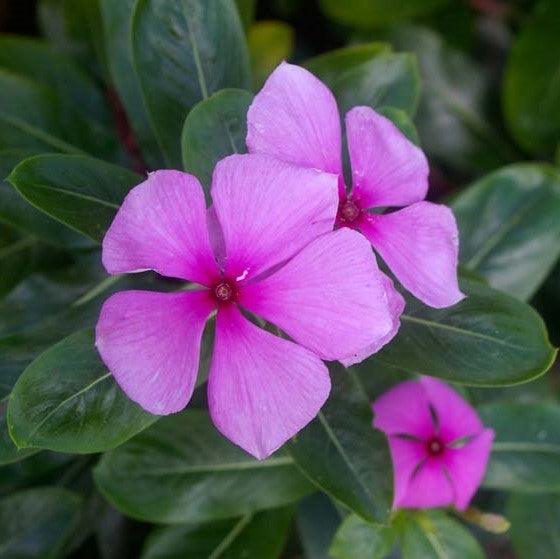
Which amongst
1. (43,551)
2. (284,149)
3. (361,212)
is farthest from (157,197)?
(43,551)

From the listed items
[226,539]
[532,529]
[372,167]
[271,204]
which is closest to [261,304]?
[271,204]

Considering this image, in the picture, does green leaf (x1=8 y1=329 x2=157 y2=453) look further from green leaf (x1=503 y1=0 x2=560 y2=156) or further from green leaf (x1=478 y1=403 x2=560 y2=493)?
green leaf (x1=503 y1=0 x2=560 y2=156)

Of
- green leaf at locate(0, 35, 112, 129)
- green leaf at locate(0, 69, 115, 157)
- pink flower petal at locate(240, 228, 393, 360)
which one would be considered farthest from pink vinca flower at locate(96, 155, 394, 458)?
green leaf at locate(0, 35, 112, 129)

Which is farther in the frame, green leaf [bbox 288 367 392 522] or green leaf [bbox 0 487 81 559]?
green leaf [bbox 0 487 81 559]

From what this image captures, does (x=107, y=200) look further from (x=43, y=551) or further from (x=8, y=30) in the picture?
(x=8, y=30)

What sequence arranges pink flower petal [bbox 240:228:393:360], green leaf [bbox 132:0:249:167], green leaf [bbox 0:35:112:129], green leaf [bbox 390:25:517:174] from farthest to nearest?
green leaf [bbox 390:25:517:174] < green leaf [bbox 0:35:112:129] < green leaf [bbox 132:0:249:167] < pink flower petal [bbox 240:228:393:360]

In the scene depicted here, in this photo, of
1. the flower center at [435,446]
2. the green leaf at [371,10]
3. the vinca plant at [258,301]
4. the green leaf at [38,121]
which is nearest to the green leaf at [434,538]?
the vinca plant at [258,301]

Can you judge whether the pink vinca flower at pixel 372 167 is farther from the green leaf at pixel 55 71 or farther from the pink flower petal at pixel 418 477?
the green leaf at pixel 55 71

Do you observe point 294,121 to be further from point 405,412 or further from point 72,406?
point 405,412
